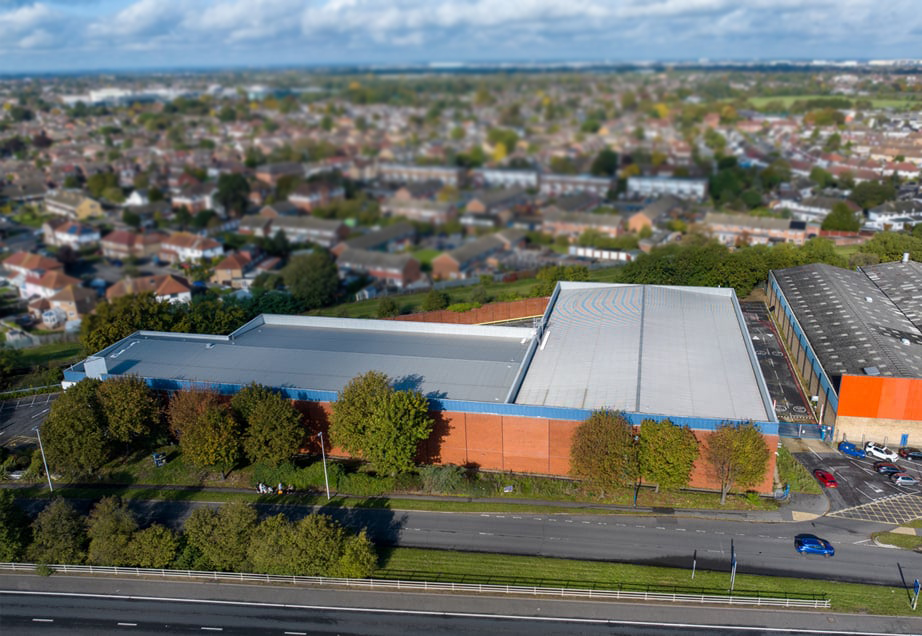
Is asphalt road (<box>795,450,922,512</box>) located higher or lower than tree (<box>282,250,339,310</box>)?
lower

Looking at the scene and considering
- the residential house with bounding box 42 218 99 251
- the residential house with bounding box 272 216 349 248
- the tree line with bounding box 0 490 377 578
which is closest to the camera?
the tree line with bounding box 0 490 377 578

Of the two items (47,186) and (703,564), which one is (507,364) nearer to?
(703,564)

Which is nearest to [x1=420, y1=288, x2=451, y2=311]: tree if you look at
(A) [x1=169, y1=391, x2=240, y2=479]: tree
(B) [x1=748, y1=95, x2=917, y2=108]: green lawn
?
(A) [x1=169, y1=391, x2=240, y2=479]: tree

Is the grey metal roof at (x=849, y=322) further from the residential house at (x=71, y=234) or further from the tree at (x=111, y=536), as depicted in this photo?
the residential house at (x=71, y=234)

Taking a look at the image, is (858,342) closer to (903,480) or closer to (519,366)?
(903,480)

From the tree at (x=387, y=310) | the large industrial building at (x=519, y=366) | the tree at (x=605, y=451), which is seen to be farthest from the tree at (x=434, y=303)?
the tree at (x=605, y=451)

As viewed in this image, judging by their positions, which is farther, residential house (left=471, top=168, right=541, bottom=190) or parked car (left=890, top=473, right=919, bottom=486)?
residential house (left=471, top=168, right=541, bottom=190)

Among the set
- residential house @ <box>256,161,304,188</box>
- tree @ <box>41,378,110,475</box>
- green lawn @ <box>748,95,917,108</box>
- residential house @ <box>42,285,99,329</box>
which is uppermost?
green lawn @ <box>748,95,917,108</box>

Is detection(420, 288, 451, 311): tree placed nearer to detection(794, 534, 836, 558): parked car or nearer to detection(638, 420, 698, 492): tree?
detection(638, 420, 698, 492): tree
